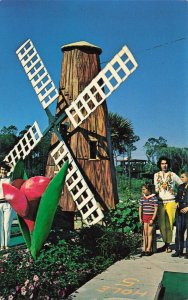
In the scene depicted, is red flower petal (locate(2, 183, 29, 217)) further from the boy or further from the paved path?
the boy

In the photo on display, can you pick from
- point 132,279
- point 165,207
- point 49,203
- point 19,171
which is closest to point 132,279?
point 132,279

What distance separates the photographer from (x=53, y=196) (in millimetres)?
4480

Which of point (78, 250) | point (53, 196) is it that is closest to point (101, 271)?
point (78, 250)

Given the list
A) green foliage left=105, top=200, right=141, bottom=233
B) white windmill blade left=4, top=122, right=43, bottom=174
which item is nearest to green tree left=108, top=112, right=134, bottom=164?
white windmill blade left=4, top=122, right=43, bottom=174

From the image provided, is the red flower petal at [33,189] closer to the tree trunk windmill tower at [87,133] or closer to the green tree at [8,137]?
the tree trunk windmill tower at [87,133]

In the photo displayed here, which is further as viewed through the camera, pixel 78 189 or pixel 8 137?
pixel 8 137

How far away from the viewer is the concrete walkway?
3812 mm

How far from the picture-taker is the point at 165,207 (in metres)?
5.68

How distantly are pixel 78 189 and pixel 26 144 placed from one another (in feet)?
6.80

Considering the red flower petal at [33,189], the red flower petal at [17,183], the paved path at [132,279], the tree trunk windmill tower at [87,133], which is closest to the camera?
the paved path at [132,279]

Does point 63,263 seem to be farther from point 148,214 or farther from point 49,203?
point 148,214

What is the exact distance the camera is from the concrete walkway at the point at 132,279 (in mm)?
3812

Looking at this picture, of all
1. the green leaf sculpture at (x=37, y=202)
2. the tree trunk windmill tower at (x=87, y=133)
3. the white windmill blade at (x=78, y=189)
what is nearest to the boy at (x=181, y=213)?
the green leaf sculpture at (x=37, y=202)

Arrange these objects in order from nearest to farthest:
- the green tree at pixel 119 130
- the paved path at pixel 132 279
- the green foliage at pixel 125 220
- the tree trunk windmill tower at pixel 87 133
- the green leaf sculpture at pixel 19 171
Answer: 1. the paved path at pixel 132 279
2. the green leaf sculpture at pixel 19 171
3. the green foliage at pixel 125 220
4. the tree trunk windmill tower at pixel 87 133
5. the green tree at pixel 119 130
